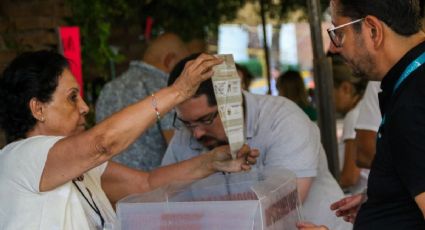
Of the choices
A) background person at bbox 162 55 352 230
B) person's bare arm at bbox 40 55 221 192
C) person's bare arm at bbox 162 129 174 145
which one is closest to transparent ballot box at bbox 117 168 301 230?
person's bare arm at bbox 40 55 221 192

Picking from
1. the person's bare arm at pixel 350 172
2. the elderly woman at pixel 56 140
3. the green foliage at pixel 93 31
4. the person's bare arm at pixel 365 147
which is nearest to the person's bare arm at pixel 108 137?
the elderly woman at pixel 56 140

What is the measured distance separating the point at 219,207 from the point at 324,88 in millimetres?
2058

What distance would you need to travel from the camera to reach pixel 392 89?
1637 millimetres

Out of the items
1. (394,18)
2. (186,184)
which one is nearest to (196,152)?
(186,184)

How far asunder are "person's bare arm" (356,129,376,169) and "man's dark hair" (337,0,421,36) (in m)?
1.65

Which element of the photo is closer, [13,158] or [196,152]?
[13,158]

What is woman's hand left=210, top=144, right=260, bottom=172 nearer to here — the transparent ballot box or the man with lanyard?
the transparent ballot box

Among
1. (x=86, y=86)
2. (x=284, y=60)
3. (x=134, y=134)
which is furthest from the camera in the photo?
(x=284, y=60)

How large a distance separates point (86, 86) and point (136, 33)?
251 centimetres

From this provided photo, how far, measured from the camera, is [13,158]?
192 centimetres

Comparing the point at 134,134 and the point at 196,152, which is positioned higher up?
the point at 134,134

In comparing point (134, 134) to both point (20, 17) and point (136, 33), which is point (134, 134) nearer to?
point (20, 17)

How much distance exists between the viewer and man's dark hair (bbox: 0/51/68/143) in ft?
6.68

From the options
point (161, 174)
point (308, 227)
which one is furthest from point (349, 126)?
point (308, 227)
